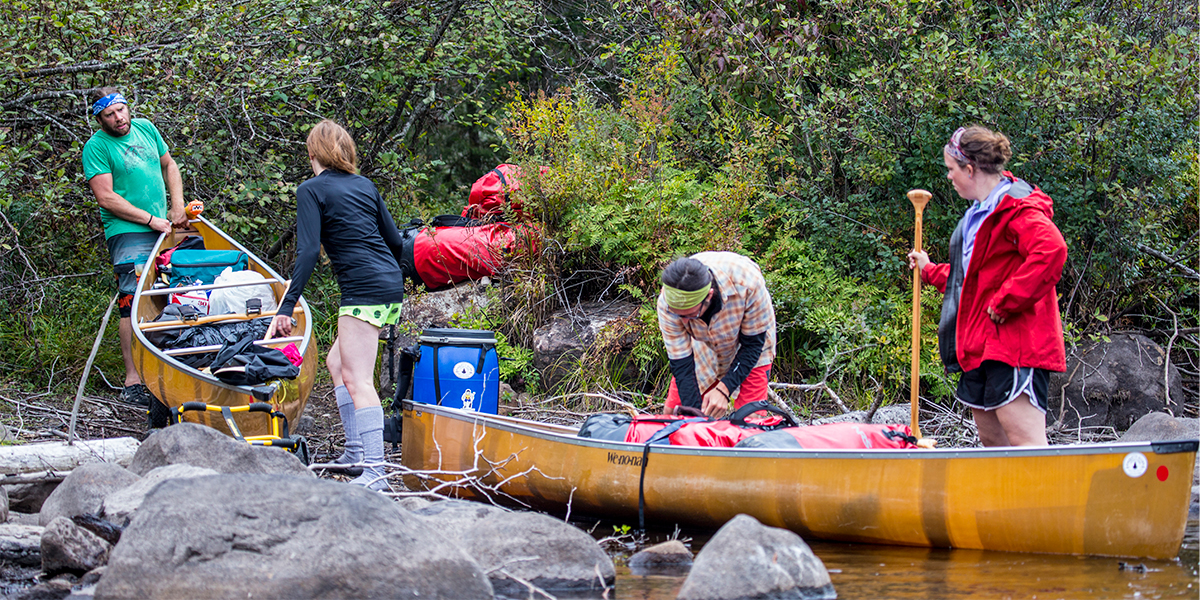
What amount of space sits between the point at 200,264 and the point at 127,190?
0.62m

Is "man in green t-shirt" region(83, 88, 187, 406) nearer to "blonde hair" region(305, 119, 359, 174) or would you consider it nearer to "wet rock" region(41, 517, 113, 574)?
"blonde hair" region(305, 119, 359, 174)

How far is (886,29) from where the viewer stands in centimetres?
715

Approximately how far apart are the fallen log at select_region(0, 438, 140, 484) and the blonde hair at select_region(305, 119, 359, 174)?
185 centimetres

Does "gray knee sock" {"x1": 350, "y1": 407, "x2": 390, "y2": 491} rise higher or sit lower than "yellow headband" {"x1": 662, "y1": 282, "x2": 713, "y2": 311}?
lower

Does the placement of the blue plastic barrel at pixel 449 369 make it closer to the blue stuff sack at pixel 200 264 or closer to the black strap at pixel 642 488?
the black strap at pixel 642 488

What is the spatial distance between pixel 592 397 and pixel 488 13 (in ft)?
12.0

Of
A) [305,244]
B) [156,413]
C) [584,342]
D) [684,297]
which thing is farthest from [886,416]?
[156,413]

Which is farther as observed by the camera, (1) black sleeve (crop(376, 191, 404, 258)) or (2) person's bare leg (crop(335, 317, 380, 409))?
(1) black sleeve (crop(376, 191, 404, 258))

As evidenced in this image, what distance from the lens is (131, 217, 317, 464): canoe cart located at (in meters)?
4.86

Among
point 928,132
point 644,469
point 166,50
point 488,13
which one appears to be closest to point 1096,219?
point 928,132

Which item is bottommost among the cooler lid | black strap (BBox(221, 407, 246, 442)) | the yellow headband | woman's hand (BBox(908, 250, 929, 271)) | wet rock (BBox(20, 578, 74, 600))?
wet rock (BBox(20, 578, 74, 600))

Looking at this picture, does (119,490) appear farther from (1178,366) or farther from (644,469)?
(1178,366)

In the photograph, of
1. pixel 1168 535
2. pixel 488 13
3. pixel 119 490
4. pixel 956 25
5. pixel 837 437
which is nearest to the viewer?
pixel 1168 535

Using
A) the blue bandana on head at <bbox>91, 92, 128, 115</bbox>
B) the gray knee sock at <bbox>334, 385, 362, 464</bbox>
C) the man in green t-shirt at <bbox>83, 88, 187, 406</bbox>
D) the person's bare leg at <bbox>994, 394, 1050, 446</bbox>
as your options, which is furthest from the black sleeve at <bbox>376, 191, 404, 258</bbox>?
the person's bare leg at <bbox>994, 394, 1050, 446</bbox>
